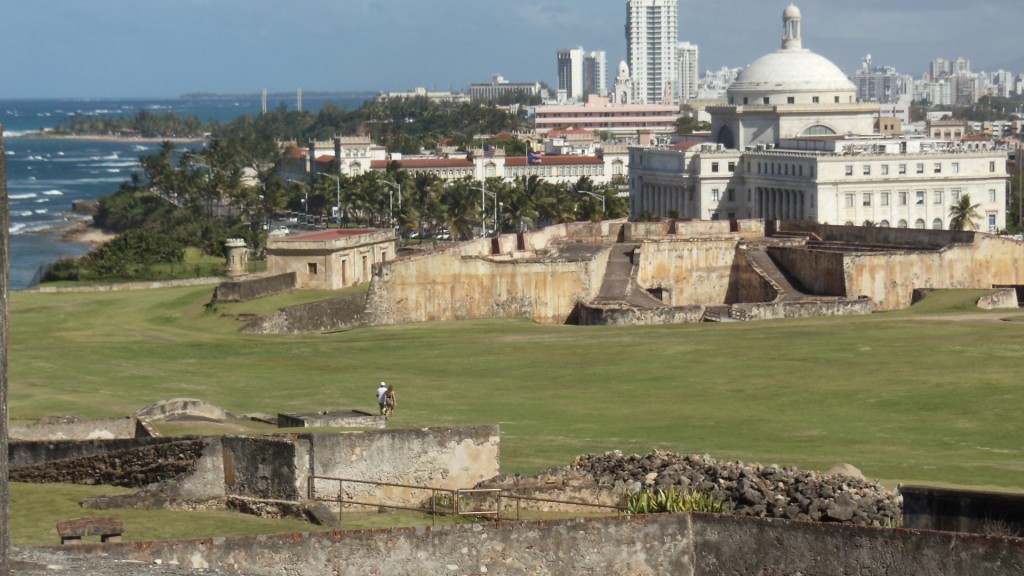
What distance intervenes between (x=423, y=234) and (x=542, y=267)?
75407 mm

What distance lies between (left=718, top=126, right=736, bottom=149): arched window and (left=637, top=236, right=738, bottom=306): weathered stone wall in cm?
8862

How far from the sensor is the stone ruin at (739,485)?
22.8 metres

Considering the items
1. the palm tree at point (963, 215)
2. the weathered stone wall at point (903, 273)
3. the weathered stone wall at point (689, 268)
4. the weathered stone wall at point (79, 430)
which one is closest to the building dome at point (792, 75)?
the palm tree at point (963, 215)

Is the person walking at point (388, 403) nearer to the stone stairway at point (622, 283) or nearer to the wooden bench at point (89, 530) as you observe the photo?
the wooden bench at point (89, 530)

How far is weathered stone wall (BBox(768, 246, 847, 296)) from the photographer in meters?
66.7

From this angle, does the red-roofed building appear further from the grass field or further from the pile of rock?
the pile of rock

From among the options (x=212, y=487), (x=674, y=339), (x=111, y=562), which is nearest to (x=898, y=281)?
(x=674, y=339)

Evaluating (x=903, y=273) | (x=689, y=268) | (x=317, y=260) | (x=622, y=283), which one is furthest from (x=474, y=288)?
(x=903, y=273)

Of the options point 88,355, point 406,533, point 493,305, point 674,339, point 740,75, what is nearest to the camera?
point 406,533

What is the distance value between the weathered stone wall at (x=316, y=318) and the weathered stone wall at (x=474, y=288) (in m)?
0.52

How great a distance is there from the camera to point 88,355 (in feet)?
160

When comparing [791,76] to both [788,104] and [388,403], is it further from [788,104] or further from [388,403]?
[388,403]

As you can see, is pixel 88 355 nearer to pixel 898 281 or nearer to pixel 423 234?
pixel 898 281

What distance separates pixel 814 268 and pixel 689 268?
5.57 metres
